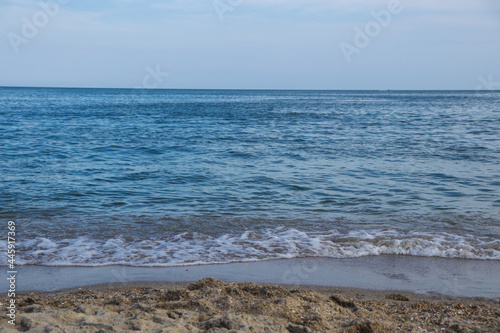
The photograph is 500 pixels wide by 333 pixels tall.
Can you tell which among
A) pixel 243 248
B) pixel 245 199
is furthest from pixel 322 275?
pixel 245 199

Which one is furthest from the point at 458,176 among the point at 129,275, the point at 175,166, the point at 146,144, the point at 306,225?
the point at 146,144

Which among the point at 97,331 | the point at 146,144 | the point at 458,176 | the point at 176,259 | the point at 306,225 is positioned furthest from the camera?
the point at 146,144

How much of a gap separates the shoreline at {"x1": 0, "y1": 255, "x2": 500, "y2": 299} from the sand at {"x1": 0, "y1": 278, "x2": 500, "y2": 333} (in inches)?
→ 11.0

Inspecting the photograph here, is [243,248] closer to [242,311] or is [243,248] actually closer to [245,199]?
[242,311]

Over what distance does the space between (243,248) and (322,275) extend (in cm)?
164

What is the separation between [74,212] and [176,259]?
3973mm

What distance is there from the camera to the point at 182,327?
3.80 meters

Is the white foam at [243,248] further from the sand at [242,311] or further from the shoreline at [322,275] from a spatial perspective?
the sand at [242,311]

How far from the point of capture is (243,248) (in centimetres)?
728

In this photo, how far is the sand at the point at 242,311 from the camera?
12.7 ft

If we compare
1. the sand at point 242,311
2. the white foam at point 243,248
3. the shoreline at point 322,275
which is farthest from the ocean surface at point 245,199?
the sand at point 242,311

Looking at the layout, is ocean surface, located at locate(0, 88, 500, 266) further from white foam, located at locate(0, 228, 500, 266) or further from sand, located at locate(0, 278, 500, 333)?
sand, located at locate(0, 278, 500, 333)

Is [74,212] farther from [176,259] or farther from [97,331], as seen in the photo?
[97,331]

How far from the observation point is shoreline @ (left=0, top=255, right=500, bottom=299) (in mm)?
5672
